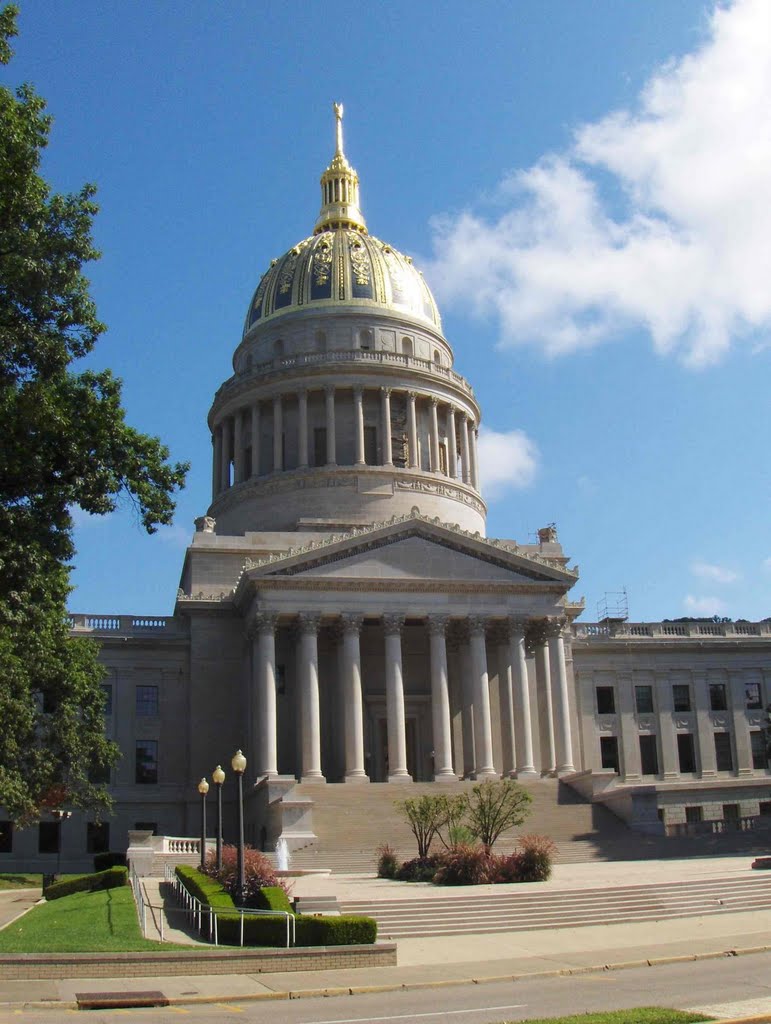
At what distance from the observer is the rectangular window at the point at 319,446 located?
257 feet

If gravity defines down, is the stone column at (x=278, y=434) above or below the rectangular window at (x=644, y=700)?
above

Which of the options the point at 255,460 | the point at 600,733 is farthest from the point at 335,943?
the point at 255,460

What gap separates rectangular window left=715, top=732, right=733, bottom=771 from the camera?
73.2 m

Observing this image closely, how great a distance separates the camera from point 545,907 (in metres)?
31.8

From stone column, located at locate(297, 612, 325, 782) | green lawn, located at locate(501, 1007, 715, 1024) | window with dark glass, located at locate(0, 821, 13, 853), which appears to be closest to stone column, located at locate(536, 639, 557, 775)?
stone column, located at locate(297, 612, 325, 782)

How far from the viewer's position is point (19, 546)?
87.5 feet

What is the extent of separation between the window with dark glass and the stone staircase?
746 inches

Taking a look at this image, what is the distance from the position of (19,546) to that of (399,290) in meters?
62.6

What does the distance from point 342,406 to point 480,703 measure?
92.2ft

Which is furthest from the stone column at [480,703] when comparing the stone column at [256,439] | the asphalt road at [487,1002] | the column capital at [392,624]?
the asphalt road at [487,1002]

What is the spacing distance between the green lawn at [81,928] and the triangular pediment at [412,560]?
23.6 m

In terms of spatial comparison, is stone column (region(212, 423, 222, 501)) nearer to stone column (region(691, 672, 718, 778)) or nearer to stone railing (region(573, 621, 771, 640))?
stone railing (region(573, 621, 771, 640))

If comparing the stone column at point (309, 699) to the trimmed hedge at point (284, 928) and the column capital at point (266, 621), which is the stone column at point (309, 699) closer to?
the column capital at point (266, 621)

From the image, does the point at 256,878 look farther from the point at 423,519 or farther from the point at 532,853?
the point at 423,519
